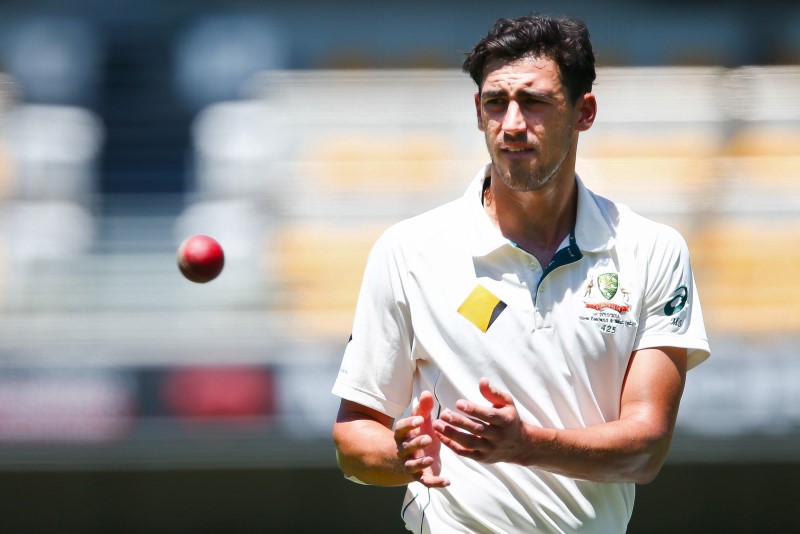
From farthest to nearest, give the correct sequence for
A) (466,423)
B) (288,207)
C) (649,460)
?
(288,207) → (649,460) → (466,423)

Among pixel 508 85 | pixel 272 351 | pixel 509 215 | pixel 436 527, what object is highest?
pixel 508 85

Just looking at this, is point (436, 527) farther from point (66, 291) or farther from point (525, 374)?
point (66, 291)

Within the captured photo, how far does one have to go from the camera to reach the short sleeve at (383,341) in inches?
96.3

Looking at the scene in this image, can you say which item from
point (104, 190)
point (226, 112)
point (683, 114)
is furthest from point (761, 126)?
point (104, 190)

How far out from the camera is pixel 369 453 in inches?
93.3

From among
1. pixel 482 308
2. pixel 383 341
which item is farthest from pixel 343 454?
pixel 482 308

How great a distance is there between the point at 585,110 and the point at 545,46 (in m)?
0.18

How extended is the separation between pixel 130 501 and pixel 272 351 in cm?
115

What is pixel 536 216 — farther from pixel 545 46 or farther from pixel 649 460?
pixel 649 460

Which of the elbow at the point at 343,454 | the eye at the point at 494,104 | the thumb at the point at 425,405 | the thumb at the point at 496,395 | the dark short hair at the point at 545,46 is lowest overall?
the elbow at the point at 343,454

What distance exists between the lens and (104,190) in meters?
6.42

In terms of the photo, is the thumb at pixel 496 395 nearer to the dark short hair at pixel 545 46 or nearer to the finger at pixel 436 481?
the finger at pixel 436 481

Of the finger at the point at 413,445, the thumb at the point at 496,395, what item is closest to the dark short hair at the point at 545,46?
the thumb at the point at 496,395

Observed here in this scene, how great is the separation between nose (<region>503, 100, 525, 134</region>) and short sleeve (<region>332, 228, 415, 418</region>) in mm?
337
